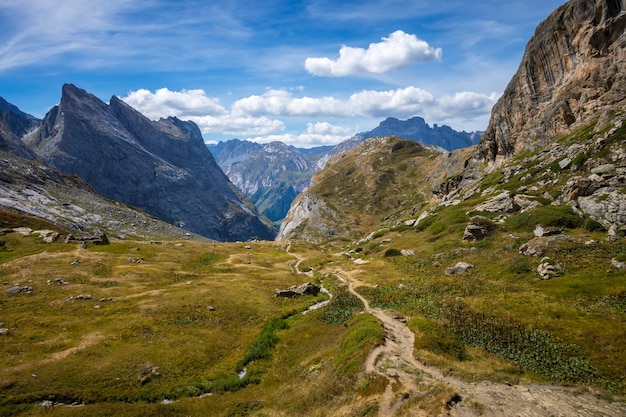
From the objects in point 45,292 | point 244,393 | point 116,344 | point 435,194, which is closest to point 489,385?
point 244,393

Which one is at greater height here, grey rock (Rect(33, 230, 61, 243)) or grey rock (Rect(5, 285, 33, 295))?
grey rock (Rect(33, 230, 61, 243))

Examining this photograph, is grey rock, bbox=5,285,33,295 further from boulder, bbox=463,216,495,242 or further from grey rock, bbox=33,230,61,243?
boulder, bbox=463,216,495,242

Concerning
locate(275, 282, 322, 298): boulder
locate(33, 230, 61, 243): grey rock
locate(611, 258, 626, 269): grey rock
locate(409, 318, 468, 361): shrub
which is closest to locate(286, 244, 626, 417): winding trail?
locate(409, 318, 468, 361): shrub

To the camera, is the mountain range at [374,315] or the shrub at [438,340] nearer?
the mountain range at [374,315]

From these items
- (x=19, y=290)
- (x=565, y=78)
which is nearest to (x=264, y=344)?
(x=19, y=290)

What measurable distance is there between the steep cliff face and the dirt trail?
11306cm

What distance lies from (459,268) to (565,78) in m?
111

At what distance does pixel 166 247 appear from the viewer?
107 metres

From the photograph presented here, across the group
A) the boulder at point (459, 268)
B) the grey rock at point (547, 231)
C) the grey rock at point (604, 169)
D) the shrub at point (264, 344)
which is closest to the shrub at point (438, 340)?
the shrub at point (264, 344)

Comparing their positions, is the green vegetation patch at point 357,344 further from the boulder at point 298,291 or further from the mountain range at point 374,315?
the boulder at point 298,291

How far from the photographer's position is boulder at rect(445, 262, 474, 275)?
208 ft

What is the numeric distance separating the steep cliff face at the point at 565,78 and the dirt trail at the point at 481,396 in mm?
113058

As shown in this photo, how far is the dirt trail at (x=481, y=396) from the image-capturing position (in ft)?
67.5

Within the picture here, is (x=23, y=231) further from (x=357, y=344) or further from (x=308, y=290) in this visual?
(x=357, y=344)
